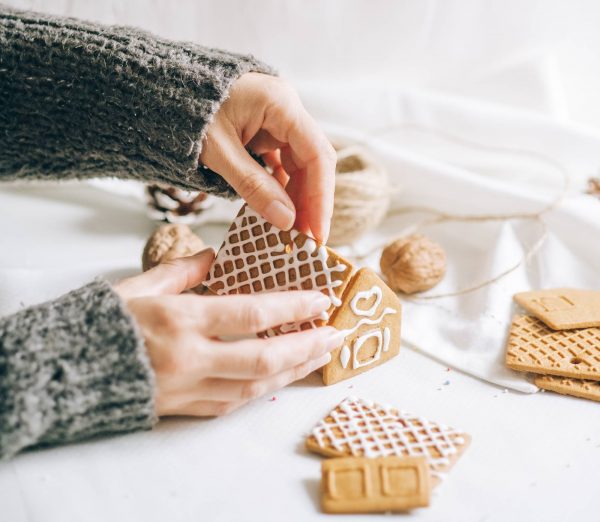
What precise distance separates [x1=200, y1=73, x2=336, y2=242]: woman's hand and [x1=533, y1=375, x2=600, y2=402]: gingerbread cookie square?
1.24ft

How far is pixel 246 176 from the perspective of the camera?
0.98 m

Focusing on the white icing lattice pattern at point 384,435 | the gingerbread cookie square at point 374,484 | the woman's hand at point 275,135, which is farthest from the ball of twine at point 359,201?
the gingerbread cookie square at point 374,484

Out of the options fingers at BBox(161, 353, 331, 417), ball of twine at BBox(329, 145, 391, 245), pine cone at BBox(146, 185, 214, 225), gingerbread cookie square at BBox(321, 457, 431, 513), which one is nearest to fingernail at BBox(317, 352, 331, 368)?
fingers at BBox(161, 353, 331, 417)

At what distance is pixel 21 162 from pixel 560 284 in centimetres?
97

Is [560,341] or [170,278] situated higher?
[170,278]

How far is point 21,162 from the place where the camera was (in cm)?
118

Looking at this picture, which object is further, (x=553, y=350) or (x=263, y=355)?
(x=553, y=350)

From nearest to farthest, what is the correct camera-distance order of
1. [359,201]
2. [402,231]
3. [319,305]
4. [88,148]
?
[319,305]
[88,148]
[359,201]
[402,231]

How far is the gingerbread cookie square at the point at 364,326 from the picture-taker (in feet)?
3.10

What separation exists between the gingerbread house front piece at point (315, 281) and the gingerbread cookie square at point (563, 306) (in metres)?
0.26

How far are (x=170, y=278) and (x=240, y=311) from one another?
0.15 meters

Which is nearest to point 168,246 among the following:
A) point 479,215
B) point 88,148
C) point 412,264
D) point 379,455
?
point 88,148

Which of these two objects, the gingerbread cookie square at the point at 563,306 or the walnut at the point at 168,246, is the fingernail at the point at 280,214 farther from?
the gingerbread cookie square at the point at 563,306

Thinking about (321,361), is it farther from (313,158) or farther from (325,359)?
(313,158)
